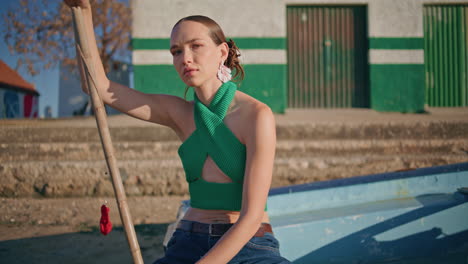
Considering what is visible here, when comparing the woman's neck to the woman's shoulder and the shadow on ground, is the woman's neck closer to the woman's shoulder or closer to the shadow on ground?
the woman's shoulder

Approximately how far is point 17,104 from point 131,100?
2404cm

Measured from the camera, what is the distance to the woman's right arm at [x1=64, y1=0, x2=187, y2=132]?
1421 mm

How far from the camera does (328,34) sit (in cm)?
814

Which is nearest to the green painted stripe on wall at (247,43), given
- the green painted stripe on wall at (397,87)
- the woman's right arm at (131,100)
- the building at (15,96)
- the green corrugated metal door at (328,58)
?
the green corrugated metal door at (328,58)

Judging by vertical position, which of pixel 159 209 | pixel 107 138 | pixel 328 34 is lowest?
pixel 159 209

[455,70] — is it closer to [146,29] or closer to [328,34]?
[328,34]

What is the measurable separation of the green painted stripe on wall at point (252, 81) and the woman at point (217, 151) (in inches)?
259

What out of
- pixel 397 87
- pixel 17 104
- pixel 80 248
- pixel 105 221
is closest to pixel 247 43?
pixel 397 87

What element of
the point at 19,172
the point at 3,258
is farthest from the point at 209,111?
the point at 19,172

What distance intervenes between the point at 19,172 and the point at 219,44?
4364mm

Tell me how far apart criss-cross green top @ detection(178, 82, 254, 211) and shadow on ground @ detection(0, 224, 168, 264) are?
1787mm

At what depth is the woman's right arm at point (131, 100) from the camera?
1.42 metres

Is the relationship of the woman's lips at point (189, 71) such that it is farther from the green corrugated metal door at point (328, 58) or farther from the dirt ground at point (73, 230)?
the green corrugated metal door at point (328, 58)

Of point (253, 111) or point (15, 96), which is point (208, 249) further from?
point (15, 96)
